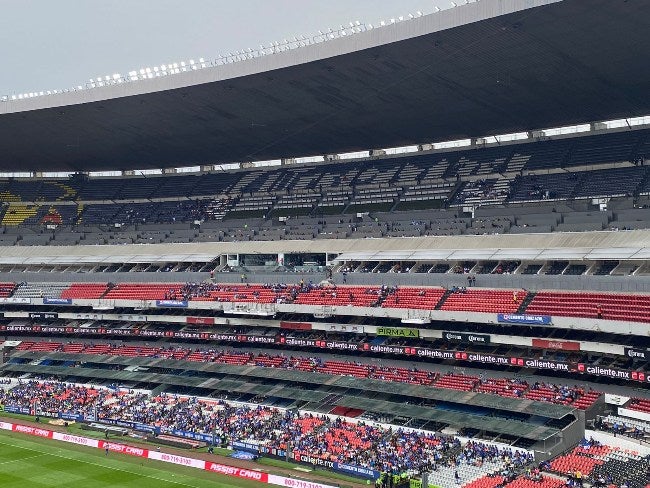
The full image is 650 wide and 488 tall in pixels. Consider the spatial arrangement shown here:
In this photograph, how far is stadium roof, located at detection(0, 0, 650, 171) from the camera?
40125 millimetres

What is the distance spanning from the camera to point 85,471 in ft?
134

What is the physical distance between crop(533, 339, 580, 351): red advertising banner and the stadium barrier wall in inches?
542

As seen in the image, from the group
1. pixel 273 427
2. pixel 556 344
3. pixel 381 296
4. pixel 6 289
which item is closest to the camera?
pixel 556 344

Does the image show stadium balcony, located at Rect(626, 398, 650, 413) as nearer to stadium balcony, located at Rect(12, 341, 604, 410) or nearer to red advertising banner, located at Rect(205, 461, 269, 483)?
stadium balcony, located at Rect(12, 341, 604, 410)

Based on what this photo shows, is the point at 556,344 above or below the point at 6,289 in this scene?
below

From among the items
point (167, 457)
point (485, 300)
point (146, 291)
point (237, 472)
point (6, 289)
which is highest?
point (485, 300)

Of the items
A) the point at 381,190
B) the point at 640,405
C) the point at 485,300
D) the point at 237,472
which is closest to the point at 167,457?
the point at 237,472

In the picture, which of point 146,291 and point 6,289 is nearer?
point 146,291

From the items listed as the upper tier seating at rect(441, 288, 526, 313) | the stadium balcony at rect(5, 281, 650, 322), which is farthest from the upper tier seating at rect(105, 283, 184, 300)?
the upper tier seating at rect(441, 288, 526, 313)

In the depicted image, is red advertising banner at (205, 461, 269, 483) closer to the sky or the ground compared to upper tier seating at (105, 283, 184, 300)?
closer to the ground

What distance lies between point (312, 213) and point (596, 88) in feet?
89.7

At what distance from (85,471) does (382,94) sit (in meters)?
29.7

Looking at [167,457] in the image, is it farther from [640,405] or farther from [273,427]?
[640,405]

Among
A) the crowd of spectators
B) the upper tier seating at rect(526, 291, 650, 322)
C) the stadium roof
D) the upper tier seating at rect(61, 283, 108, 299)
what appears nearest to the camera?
the upper tier seating at rect(526, 291, 650, 322)
